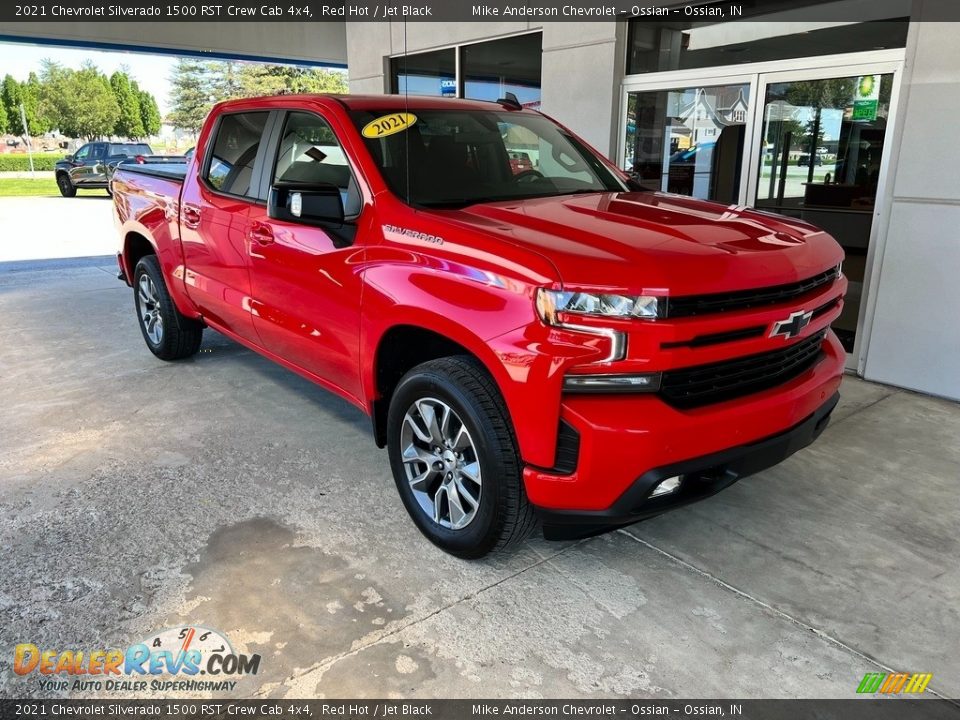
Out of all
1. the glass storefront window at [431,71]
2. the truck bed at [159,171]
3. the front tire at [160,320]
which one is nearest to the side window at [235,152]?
the truck bed at [159,171]

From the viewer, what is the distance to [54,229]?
15.4 metres


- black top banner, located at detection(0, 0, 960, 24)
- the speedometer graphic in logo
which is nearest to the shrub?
black top banner, located at detection(0, 0, 960, 24)

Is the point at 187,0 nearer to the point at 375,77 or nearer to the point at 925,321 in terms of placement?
the point at 375,77

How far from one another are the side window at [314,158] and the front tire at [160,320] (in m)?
2.00

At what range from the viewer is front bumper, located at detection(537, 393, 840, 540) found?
8.00 ft

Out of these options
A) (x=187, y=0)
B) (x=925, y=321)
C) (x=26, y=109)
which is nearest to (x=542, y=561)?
(x=925, y=321)

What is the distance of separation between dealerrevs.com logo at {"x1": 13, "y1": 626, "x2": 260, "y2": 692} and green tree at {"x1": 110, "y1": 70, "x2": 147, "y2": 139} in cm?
4984

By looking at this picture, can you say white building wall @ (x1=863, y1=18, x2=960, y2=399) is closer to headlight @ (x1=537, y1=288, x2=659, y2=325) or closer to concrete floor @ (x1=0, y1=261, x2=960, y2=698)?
concrete floor @ (x1=0, y1=261, x2=960, y2=698)

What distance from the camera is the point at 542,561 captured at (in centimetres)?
303

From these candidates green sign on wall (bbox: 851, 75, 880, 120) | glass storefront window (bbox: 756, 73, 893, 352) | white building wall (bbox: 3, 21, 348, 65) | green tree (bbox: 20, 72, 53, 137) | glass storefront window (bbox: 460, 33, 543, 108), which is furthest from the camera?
green tree (bbox: 20, 72, 53, 137)

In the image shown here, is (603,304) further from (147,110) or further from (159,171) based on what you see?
(147,110)

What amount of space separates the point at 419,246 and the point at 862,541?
7.62 ft

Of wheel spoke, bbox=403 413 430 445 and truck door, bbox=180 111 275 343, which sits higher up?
truck door, bbox=180 111 275 343

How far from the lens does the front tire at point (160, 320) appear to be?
5.41m
